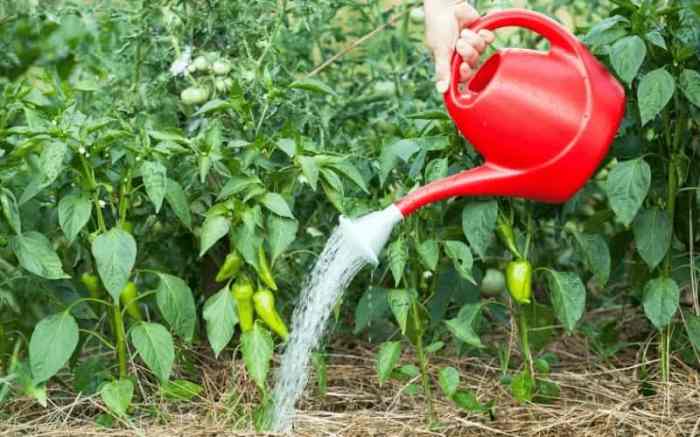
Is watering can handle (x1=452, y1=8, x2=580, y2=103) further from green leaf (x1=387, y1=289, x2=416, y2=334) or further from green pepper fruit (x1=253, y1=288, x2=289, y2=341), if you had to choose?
green pepper fruit (x1=253, y1=288, x2=289, y2=341)

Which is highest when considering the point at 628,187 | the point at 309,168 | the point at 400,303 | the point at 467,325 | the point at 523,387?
the point at 309,168

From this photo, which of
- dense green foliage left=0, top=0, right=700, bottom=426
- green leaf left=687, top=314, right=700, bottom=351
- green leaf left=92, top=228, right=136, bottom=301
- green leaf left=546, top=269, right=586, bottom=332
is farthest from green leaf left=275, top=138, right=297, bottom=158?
green leaf left=687, top=314, right=700, bottom=351

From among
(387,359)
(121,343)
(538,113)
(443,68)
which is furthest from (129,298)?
(538,113)

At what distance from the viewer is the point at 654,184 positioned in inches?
95.0

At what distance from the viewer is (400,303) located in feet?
7.45

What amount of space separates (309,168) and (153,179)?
293 millimetres

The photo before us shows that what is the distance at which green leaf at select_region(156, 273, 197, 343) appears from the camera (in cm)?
229

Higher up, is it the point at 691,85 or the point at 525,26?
the point at 525,26

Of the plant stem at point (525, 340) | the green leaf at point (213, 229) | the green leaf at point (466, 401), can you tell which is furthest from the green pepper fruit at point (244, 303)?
the plant stem at point (525, 340)

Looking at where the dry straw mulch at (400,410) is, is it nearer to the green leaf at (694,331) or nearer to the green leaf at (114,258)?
the green leaf at (694,331)

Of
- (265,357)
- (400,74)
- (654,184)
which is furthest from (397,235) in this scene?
(400,74)

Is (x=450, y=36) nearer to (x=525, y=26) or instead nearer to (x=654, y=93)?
(x=525, y=26)

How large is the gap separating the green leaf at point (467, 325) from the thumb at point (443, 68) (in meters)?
0.49

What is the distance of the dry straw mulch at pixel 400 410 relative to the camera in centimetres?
236
